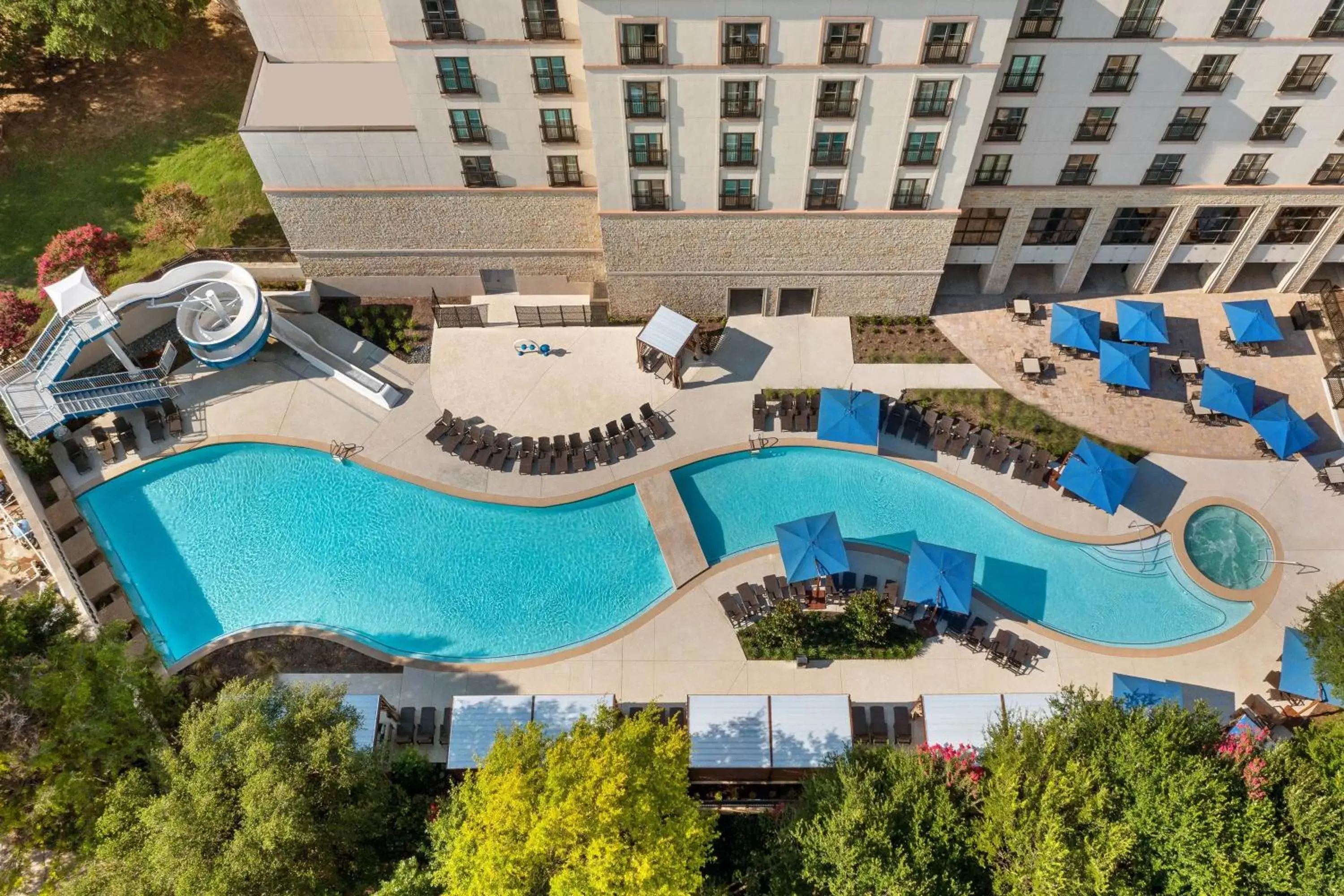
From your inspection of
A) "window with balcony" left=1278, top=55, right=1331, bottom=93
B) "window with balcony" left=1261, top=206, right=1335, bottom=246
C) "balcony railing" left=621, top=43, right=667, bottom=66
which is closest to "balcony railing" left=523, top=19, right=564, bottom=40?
"balcony railing" left=621, top=43, right=667, bottom=66

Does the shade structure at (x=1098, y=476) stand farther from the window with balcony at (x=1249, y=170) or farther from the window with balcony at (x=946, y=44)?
the window with balcony at (x=946, y=44)

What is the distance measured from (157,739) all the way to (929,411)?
29813 mm

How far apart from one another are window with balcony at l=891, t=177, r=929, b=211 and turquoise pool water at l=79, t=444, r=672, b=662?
604 inches

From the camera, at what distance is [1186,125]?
3122 centimetres

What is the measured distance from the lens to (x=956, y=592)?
1152 inches

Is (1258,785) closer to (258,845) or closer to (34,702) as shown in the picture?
(258,845)

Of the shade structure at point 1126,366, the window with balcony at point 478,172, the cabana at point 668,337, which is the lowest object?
the shade structure at point 1126,366

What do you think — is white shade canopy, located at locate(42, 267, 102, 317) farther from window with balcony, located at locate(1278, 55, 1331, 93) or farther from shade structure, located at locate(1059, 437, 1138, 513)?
A: window with balcony, located at locate(1278, 55, 1331, 93)

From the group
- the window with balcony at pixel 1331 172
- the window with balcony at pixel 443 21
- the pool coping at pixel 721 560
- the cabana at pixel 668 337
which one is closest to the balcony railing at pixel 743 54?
the window with balcony at pixel 443 21

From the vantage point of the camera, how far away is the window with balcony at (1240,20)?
27.6 meters

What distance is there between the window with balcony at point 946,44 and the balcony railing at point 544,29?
1223 centimetres

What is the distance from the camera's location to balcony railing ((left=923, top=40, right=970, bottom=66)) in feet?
89.7

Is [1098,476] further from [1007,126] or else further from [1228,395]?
[1007,126]

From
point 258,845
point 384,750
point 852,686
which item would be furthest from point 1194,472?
point 258,845
